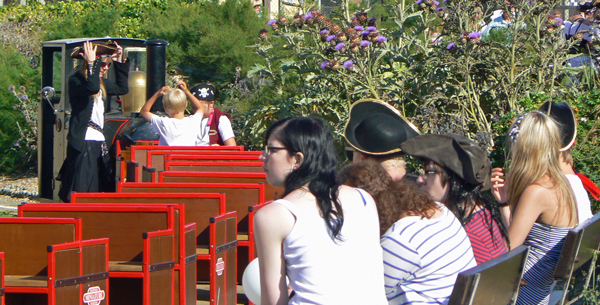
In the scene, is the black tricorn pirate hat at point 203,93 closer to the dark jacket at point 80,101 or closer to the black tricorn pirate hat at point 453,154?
the dark jacket at point 80,101

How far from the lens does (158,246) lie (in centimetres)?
360

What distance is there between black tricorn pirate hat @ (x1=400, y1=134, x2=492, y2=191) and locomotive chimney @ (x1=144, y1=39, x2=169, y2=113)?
558 cm

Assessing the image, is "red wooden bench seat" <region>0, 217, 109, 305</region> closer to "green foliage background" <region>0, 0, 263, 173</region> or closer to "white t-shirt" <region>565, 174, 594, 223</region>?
"white t-shirt" <region>565, 174, 594, 223</region>

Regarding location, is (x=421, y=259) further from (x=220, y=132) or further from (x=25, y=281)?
(x=220, y=132)

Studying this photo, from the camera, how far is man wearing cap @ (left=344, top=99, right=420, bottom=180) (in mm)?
3184

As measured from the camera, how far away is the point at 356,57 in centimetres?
643

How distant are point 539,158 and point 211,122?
4468mm

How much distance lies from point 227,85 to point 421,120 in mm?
6482

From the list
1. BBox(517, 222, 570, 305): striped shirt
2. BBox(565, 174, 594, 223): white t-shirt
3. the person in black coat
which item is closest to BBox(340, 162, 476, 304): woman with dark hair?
→ BBox(517, 222, 570, 305): striped shirt

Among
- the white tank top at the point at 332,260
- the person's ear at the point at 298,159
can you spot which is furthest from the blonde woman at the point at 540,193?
the person's ear at the point at 298,159

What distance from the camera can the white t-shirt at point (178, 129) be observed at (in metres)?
6.32

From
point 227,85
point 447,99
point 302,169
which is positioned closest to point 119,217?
point 302,169

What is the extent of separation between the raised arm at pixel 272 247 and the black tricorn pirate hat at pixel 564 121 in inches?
75.1

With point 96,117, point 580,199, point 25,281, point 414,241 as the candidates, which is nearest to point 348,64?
point 96,117
